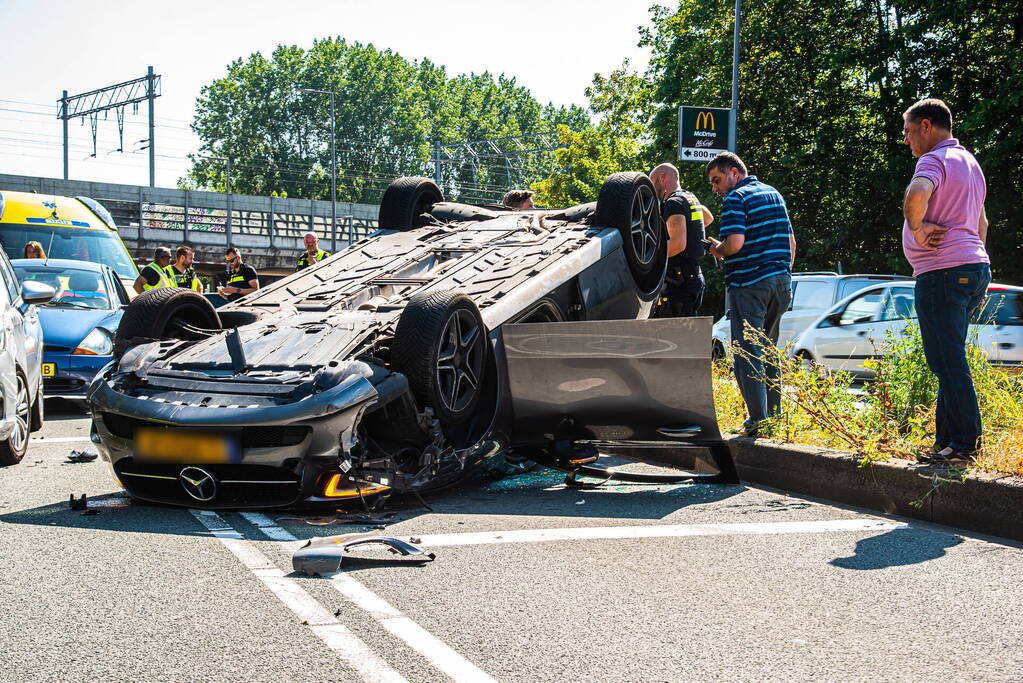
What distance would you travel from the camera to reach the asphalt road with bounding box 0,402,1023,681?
10.8ft

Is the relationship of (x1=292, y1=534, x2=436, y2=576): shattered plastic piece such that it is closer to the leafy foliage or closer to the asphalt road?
the asphalt road

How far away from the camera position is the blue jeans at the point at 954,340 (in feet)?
18.6

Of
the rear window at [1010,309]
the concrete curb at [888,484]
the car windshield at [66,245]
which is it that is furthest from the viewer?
the car windshield at [66,245]

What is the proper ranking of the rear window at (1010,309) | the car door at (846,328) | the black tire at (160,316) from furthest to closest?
the car door at (846,328)
the rear window at (1010,309)
the black tire at (160,316)

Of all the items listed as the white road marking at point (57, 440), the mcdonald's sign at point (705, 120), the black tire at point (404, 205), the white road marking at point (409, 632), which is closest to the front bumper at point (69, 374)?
the white road marking at point (57, 440)

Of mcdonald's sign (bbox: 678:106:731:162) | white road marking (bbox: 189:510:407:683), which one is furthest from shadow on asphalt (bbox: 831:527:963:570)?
mcdonald's sign (bbox: 678:106:731:162)

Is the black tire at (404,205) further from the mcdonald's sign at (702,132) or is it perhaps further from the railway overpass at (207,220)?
the railway overpass at (207,220)

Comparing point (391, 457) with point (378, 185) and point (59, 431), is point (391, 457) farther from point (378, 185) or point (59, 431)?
point (378, 185)

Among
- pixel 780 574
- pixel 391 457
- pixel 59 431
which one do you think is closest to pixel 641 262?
pixel 391 457

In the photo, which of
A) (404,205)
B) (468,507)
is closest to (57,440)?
(404,205)

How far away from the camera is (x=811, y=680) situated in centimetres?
319

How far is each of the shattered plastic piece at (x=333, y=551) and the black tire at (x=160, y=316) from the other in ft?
7.08

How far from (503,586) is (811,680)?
1.35m

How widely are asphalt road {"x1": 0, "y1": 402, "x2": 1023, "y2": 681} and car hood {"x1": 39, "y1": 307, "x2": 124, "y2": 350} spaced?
4.94 meters
